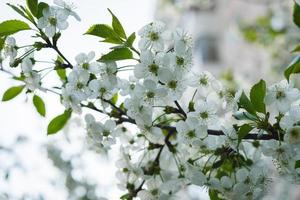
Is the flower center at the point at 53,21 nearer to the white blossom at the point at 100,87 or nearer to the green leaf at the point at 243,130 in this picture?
the white blossom at the point at 100,87

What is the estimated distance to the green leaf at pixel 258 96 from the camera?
1.19 m

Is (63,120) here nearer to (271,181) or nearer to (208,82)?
(208,82)

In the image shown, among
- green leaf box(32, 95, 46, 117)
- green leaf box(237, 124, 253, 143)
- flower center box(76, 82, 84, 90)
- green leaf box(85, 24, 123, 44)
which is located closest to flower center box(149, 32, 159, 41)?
green leaf box(85, 24, 123, 44)

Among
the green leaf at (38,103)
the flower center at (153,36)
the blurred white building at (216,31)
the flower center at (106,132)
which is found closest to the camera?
the flower center at (153,36)

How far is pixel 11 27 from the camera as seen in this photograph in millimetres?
1311

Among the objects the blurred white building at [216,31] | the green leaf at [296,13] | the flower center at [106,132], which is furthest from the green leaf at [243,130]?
the blurred white building at [216,31]

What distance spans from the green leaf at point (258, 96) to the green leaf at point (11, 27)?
0.66 metres

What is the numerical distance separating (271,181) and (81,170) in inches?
56.4

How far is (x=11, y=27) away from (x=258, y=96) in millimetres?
723

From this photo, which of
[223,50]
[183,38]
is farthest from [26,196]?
[223,50]

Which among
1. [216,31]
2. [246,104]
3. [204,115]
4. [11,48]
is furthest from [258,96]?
[216,31]

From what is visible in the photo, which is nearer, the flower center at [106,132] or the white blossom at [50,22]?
the white blossom at [50,22]

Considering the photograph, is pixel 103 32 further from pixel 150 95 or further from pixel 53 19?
pixel 150 95

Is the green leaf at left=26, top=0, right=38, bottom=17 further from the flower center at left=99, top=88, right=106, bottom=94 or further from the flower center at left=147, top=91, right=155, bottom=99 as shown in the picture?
the flower center at left=147, top=91, right=155, bottom=99
